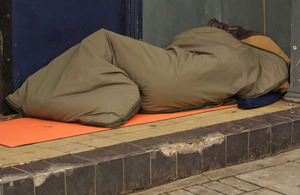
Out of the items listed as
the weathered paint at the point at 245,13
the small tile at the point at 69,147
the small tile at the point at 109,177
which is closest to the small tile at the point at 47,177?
the small tile at the point at 109,177

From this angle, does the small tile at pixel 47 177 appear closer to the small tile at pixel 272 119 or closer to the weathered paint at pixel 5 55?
the weathered paint at pixel 5 55

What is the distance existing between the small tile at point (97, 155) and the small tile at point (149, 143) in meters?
0.26

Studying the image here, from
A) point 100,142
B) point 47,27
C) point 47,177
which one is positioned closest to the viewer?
point 47,177

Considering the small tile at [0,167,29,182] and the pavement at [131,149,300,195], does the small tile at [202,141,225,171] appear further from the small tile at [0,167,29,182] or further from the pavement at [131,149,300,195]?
the small tile at [0,167,29,182]

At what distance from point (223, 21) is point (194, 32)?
26.5 inches

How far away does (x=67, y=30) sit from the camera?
5.41m

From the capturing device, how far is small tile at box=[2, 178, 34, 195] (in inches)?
132

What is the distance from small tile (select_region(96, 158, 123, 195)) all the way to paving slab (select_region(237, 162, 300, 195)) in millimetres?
842

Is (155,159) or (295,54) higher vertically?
(295,54)

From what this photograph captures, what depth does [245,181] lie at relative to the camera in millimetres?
4129

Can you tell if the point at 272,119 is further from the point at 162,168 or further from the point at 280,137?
the point at 162,168

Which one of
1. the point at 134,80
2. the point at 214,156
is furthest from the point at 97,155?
the point at 134,80

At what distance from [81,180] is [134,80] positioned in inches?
58.4

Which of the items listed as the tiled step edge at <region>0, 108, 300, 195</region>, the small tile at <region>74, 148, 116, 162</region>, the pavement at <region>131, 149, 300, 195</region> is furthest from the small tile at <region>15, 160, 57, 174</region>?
the pavement at <region>131, 149, 300, 195</region>
